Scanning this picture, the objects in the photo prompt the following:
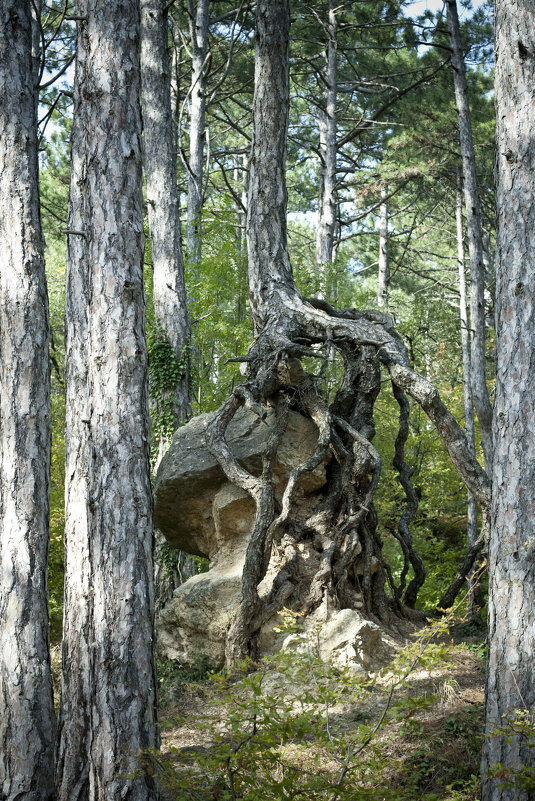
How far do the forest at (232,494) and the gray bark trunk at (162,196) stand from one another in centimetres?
4

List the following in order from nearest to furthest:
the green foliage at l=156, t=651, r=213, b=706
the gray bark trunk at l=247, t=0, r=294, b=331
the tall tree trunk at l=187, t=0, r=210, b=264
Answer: the green foliage at l=156, t=651, r=213, b=706
the gray bark trunk at l=247, t=0, r=294, b=331
the tall tree trunk at l=187, t=0, r=210, b=264

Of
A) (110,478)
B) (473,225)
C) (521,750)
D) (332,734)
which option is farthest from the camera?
(473,225)

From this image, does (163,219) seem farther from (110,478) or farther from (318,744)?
(318,744)

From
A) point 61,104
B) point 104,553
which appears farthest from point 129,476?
point 61,104

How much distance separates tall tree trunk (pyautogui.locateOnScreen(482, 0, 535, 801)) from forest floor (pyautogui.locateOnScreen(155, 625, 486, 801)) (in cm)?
33

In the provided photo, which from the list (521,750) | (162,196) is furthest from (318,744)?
(162,196)

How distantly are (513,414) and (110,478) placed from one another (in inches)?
107

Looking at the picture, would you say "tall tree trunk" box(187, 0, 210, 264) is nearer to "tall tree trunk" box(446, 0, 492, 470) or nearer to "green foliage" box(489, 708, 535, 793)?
"tall tree trunk" box(446, 0, 492, 470)

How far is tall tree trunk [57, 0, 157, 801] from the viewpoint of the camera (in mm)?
4914

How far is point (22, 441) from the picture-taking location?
6012 millimetres

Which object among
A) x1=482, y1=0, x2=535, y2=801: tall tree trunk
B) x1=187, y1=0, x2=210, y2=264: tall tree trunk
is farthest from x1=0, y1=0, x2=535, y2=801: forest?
x1=187, y1=0, x2=210, y2=264: tall tree trunk

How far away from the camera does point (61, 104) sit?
18.8 metres

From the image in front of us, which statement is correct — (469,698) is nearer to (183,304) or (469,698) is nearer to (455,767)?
(455,767)

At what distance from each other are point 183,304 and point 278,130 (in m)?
3.32
